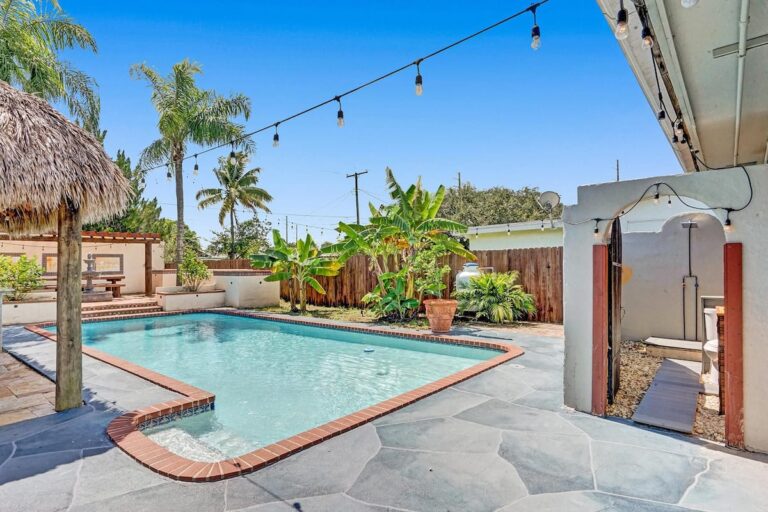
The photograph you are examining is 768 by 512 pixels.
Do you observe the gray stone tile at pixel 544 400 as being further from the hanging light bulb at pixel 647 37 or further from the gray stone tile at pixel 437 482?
the hanging light bulb at pixel 647 37

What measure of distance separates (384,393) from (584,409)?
2699mm

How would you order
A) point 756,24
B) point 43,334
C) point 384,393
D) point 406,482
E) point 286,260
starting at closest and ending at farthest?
1. point 406,482
2. point 756,24
3. point 384,393
4. point 43,334
5. point 286,260

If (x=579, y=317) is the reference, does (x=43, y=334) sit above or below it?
below

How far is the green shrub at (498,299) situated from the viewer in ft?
34.8

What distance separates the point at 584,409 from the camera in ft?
14.5

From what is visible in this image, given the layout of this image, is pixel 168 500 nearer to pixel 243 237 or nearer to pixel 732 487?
pixel 732 487

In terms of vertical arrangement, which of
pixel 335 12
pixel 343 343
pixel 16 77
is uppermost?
pixel 335 12

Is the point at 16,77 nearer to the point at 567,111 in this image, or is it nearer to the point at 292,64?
the point at 292,64

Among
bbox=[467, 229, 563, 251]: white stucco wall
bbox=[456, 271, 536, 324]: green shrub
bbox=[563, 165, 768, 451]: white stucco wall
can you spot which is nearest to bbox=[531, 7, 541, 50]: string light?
bbox=[563, 165, 768, 451]: white stucco wall

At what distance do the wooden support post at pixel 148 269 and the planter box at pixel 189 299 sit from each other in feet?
13.4

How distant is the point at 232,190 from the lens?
91.5ft

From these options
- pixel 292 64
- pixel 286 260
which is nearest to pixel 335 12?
pixel 292 64

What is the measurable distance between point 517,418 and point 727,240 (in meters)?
2.57

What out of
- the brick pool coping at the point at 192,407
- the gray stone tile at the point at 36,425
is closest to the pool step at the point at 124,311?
the brick pool coping at the point at 192,407
